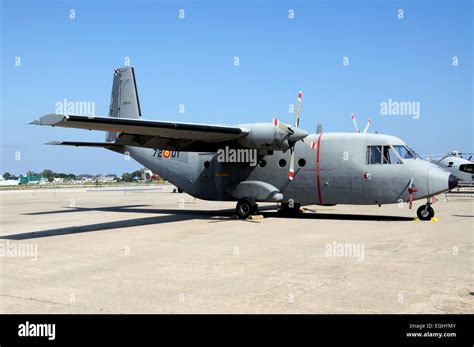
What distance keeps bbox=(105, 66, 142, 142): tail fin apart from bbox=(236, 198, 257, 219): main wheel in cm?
820

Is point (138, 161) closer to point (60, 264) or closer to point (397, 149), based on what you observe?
point (397, 149)

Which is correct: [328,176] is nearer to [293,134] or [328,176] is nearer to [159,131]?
[293,134]

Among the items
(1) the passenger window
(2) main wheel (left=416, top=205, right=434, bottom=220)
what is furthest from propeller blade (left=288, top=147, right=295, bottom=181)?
(2) main wheel (left=416, top=205, right=434, bottom=220)

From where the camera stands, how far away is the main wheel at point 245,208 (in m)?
19.1

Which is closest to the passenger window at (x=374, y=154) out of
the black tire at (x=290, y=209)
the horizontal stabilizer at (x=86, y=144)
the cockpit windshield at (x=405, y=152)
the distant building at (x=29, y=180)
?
the cockpit windshield at (x=405, y=152)

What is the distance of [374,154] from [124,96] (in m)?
13.4

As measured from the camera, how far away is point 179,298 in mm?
6746

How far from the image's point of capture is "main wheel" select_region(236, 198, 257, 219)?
19.1 meters

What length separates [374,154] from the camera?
17781mm

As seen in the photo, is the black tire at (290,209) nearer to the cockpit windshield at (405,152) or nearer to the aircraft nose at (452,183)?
the cockpit windshield at (405,152)

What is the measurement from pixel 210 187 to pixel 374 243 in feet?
33.9

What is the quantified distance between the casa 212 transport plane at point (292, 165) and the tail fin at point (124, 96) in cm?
494
